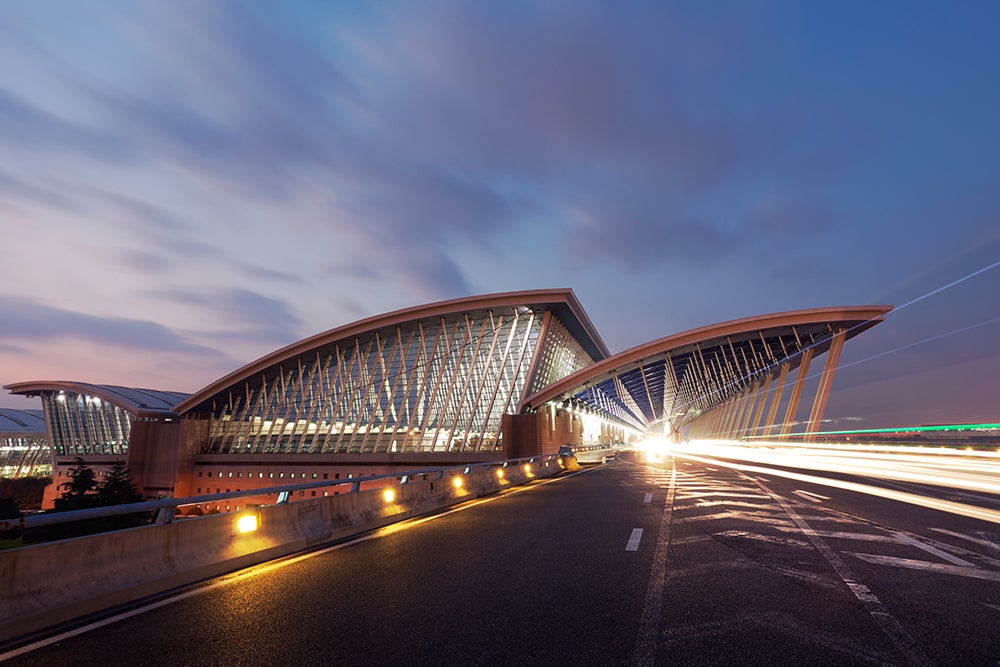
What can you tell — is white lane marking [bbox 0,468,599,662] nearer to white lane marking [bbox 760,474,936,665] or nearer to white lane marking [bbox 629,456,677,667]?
white lane marking [bbox 629,456,677,667]

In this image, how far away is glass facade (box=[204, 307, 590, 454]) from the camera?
50.6 metres

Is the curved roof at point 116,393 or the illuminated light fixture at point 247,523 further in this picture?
the curved roof at point 116,393

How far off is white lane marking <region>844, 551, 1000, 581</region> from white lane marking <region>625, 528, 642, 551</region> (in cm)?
274

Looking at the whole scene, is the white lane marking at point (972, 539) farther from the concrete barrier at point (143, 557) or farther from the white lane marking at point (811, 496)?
the concrete barrier at point (143, 557)

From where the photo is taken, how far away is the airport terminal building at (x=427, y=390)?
47.8 meters

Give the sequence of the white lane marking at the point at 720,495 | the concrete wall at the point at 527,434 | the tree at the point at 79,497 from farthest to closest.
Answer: the concrete wall at the point at 527,434
the tree at the point at 79,497
the white lane marking at the point at 720,495

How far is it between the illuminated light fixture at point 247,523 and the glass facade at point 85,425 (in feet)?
255

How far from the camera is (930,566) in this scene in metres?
6.70

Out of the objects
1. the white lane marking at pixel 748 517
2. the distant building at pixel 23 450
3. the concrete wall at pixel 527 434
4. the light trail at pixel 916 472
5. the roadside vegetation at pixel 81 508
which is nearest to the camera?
the white lane marking at pixel 748 517

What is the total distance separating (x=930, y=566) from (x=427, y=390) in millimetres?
48178

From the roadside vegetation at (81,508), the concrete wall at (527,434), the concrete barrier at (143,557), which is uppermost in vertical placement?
the concrete wall at (527,434)

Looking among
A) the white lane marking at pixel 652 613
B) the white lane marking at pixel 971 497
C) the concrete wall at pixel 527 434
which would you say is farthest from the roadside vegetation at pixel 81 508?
the concrete wall at pixel 527 434

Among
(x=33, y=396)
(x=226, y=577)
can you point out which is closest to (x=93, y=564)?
(x=226, y=577)

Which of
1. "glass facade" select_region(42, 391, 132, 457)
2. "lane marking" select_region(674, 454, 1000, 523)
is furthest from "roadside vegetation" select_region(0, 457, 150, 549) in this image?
"glass facade" select_region(42, 391, 132, 457)
